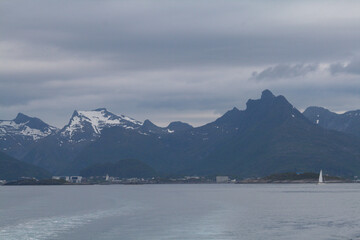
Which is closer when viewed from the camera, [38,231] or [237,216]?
[38,231]

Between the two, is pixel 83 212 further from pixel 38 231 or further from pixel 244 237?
pixel 244 237

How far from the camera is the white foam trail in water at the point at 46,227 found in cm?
10319

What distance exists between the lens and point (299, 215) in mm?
138375

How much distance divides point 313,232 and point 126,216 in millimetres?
48836

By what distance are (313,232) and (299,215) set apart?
3470 cm

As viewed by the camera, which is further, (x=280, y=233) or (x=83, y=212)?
(x=83, y=212)

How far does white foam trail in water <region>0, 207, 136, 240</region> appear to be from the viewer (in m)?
103

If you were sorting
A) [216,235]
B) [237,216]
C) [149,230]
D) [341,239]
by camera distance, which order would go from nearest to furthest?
[341,239], [216,235], [149,230], [237,216]

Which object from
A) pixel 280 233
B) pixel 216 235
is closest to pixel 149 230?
pixel 216 235

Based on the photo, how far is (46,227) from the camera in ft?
381

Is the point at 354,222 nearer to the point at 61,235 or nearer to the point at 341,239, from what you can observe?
the point at 341,239

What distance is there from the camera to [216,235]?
101750 millimetres

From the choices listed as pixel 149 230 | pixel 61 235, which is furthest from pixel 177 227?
pixel 61 235

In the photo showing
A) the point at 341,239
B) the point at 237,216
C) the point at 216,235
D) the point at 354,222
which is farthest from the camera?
the point at 237,216
